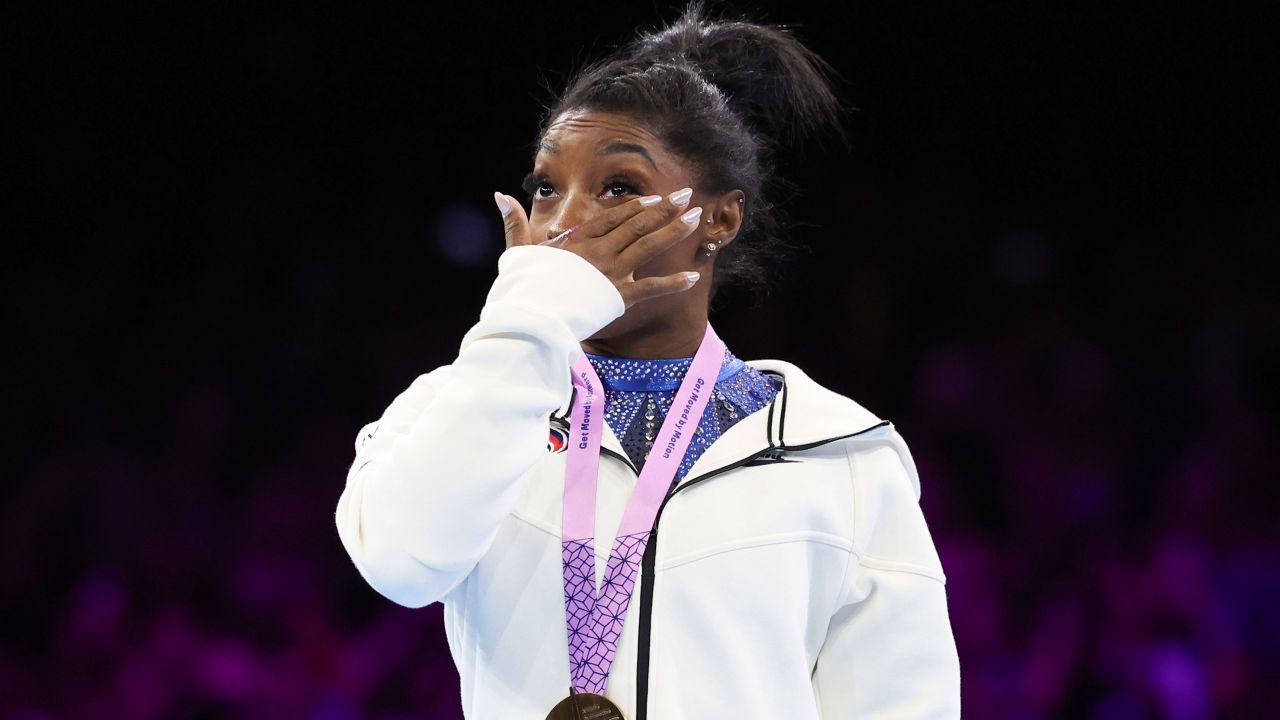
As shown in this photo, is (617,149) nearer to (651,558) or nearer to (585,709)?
(651,558)

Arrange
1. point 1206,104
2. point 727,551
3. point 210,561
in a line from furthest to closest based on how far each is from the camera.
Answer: point 1206,104
point 210,561
point 727,551

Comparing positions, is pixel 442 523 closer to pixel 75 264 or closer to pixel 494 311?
pixel 494 311

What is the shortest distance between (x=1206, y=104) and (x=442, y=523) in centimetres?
297

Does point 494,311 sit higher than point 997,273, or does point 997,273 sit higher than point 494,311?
point 494,311

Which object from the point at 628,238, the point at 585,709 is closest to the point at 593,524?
the point at 585,709

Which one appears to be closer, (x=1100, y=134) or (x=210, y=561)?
(x=210, y=561)

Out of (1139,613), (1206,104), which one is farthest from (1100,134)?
(1139,613)

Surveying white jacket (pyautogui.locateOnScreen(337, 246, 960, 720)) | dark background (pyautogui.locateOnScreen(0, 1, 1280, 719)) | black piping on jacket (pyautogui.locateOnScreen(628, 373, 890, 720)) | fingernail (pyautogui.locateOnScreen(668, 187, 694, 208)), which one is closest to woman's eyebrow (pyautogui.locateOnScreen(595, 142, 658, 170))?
fingernail (pyautogui.locateOnScreen(668, 187, 694, 208))

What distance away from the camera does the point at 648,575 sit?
1308mm

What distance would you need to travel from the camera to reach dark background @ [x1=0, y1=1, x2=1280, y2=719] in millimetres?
3117

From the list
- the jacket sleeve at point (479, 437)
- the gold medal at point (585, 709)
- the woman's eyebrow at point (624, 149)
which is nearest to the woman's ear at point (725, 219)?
the woman's eyebrow at point (624, 149)

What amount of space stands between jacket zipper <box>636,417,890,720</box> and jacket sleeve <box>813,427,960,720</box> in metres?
0.10

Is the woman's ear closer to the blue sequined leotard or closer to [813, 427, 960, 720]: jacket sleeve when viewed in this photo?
the blue sequined leotard

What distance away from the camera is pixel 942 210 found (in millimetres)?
3469
